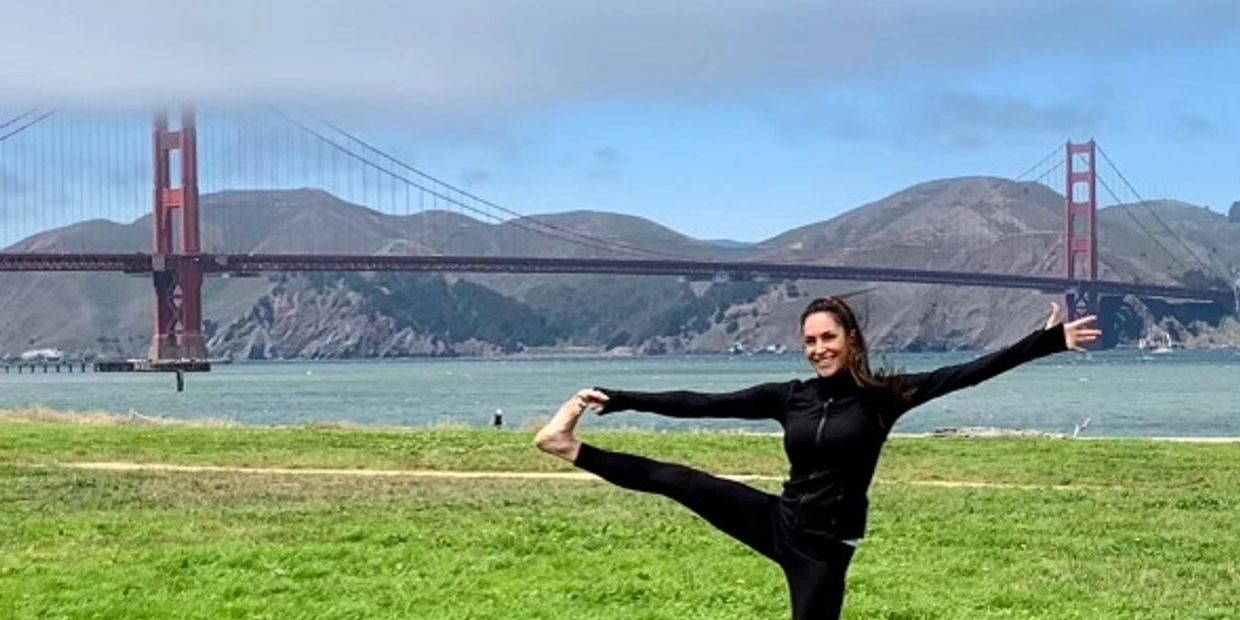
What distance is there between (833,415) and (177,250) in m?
103

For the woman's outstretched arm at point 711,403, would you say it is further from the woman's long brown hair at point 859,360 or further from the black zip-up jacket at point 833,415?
the woman's long brown hair at point 859,360

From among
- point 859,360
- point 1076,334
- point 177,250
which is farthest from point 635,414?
point 177,250

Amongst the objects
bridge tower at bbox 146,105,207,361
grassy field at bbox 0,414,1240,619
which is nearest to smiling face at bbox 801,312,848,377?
grassy field at bbox 0,414,1240,619

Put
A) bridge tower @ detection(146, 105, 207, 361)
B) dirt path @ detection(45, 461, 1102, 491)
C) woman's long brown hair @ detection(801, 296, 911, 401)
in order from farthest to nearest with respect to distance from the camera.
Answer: bridge tower @ detection(146, 105, 207, 361), dirt path @ detection(45, 461, 1102, 491), woman's long brown hair @ detection(801, 296, 911, 401)

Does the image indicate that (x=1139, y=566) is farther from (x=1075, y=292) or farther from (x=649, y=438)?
(x=1075, y=292)

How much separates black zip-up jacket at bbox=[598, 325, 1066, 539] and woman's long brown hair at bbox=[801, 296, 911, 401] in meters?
0.01

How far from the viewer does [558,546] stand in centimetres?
1236

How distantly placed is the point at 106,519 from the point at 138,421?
64.4 feet

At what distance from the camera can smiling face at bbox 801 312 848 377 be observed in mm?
6254

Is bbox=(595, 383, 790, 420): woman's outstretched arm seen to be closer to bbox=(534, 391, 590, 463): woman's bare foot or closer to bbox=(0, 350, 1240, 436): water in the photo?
bbox=(534, 391, 590, 463): woman's bare foot

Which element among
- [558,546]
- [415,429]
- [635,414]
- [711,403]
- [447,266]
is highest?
[447,266]

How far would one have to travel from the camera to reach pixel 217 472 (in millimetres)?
19484

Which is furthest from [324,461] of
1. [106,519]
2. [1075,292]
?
[1075,292]

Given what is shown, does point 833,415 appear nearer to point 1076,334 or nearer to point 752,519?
point 752,519
